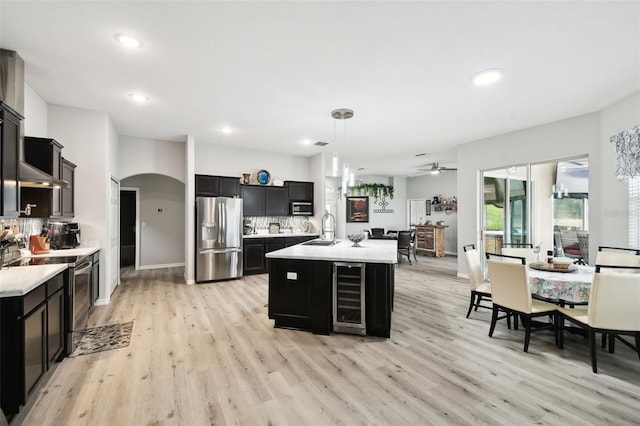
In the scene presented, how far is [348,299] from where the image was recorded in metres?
3.35

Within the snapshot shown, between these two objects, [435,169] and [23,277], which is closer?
[23,277]

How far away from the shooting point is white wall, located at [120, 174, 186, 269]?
23.9 ft

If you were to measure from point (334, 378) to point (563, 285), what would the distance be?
2295 millimetres

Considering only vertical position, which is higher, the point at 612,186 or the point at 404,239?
the point at 612,186

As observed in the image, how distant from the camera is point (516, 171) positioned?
557 cm

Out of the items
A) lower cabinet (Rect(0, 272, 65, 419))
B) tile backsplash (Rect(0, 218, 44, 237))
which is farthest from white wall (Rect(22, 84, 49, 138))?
lower cabinet (Rect(0, 272, 65, 419))

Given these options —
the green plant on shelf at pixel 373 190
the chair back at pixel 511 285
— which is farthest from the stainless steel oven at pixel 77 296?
the green plant on shelf at pixel 373 190

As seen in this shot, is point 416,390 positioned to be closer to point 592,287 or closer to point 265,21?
point 592,287

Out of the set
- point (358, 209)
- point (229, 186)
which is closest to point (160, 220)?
point (229, 186)

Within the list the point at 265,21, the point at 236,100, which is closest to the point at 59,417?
the point at 265,21

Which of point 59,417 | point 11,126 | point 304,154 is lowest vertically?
point 59,417

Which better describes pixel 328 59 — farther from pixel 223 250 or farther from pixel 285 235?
pixel 285 235

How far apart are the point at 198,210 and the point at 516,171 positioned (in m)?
6.01

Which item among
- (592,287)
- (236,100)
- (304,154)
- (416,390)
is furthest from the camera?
(304,154)
